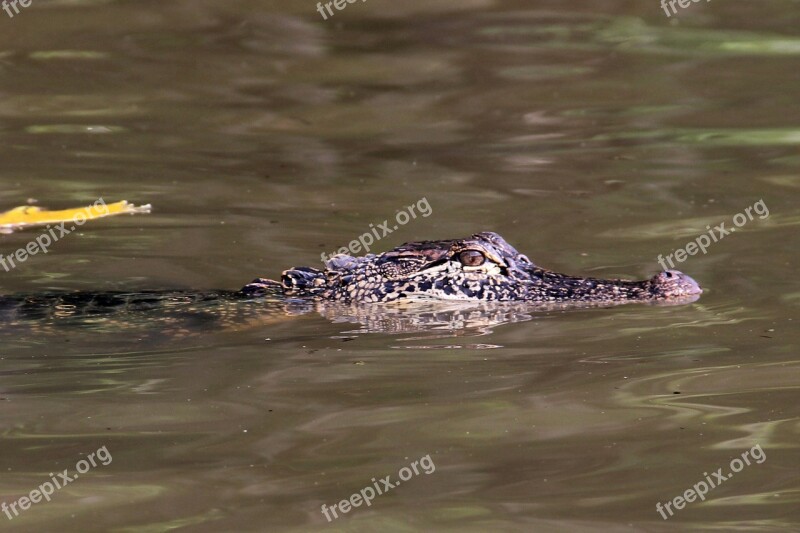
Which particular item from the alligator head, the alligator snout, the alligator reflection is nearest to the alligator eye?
the alligator head

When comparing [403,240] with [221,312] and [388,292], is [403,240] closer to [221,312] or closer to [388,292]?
[388,292]

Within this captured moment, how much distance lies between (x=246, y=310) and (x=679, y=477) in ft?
14.7

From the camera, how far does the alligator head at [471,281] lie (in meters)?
9.66

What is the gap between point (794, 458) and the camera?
245 inches

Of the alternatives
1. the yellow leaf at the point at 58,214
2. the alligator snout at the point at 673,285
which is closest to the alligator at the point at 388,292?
the alligator snout at the point at 673,285

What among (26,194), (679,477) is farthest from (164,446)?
(26,194)

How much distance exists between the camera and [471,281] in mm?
10008

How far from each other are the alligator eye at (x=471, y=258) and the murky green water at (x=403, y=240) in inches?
21.2

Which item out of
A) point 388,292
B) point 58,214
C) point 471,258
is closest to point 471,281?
point 471,258

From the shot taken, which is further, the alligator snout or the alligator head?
the alligator head

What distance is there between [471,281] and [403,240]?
237 centimetres

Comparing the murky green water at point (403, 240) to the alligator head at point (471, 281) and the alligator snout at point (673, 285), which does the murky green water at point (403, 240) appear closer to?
the alligator snout at point (673, 285)

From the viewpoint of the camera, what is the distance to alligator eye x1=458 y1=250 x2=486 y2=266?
9930 mm

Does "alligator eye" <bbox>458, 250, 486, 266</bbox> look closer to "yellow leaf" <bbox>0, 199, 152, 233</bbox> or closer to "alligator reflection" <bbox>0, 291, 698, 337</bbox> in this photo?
"alligator reflection" <bbox>0, 291, 698, 337</bbox>
